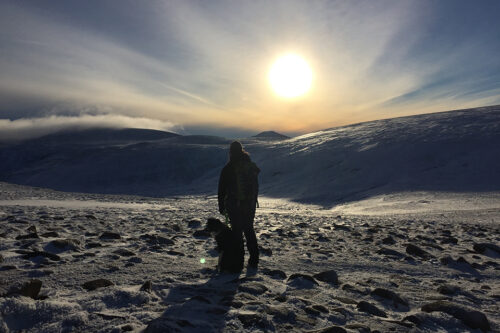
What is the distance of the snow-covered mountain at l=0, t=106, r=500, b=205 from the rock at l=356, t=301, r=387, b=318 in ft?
86.2

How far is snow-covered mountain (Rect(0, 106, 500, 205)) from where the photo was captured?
31609 millimetres

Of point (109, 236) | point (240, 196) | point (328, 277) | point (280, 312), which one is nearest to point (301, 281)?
point (328, 277)

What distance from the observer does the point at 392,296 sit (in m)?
4.11

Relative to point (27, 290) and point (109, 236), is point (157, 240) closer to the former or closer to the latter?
point (109, 236)

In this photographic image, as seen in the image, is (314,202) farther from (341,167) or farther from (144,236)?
(144,236)

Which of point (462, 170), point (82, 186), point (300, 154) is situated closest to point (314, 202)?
point (462, 170)

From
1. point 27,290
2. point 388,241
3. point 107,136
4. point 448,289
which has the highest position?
point 107,136

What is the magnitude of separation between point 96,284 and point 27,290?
0.77 m

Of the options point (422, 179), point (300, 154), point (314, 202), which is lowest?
point (314, 202)

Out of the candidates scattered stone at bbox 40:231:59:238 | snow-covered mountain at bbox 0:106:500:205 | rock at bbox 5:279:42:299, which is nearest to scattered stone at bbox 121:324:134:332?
rock at bbox 5:279:42:299

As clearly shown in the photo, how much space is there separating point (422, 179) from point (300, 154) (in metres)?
22.7

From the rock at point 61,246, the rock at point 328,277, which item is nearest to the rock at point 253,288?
the rock at point 328,277

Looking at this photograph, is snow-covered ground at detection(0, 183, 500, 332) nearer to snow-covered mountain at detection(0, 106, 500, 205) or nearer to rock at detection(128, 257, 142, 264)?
rock at detection(128, 257, 142, 264)

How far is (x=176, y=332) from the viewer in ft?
8.66
